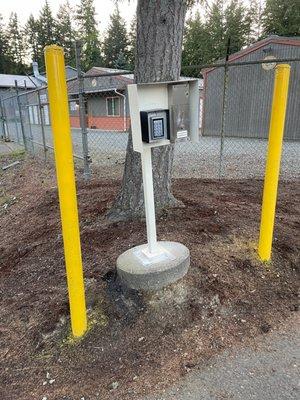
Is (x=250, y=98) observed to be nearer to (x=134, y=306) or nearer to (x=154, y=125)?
(x=154, y=125)

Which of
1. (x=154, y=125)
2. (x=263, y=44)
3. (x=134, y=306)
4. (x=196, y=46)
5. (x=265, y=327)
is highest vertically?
(x=196, y=46)

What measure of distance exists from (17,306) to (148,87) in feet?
6.41

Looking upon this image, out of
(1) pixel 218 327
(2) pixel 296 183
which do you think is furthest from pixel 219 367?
(2) pixel 296 183

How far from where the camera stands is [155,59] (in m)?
3.39

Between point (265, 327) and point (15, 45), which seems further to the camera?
point (15, 45)

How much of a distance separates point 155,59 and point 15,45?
68026 millimetres

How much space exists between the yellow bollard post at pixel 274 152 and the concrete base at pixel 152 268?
770 mm

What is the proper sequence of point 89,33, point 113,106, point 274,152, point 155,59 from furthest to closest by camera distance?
point 89,33, point 113,106, point 155,59, point 274,152

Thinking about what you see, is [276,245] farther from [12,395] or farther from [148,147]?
[12,395]

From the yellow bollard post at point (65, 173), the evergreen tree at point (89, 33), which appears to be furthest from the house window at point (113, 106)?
the evergreen tree at point (89, 33)

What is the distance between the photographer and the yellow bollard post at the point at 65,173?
1806 millimetres

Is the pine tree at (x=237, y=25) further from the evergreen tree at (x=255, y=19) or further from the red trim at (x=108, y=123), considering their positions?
the red trim at (x=108, y=123)

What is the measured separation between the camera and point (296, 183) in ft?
19.9

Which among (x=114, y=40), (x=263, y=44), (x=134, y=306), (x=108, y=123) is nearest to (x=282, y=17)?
(x=108, y=123)
